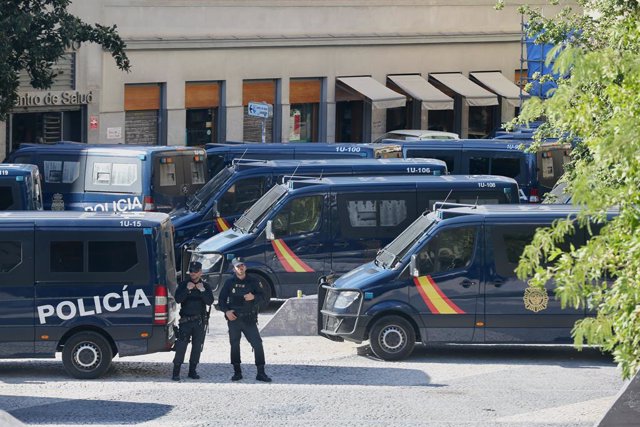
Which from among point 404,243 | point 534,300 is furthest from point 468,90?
point 534,300

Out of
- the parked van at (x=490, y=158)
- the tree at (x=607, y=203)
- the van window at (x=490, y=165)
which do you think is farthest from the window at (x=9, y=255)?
the van window at (x=490, y=165)

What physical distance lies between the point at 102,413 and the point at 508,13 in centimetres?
4088

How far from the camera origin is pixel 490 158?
107 feet

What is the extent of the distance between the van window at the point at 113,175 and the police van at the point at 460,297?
35.7ft

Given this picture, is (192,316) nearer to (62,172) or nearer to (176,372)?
(176,372)

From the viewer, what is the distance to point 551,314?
1858 centimetres

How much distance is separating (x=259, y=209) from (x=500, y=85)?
31441mm

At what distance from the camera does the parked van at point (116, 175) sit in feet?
93.7

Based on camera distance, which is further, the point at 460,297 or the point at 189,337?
the point at 460,297

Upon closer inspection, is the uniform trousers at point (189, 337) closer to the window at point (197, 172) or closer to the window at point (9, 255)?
the window at point (9, 255)

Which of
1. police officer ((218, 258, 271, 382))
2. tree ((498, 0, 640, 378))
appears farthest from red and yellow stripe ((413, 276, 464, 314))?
tree ((498, 0, 640, 378))

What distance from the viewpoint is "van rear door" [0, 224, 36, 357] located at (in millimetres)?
17094

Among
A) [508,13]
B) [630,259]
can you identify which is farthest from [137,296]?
[508,13]

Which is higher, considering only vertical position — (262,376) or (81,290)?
(81,290)
